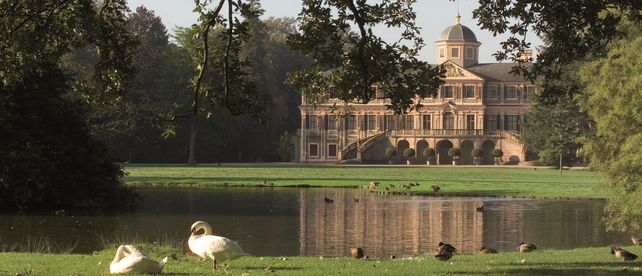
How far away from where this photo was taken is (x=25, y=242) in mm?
18188

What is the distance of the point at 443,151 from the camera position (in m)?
82.8

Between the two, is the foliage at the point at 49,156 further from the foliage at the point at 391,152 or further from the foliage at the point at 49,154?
the foliage at the point at 391,152

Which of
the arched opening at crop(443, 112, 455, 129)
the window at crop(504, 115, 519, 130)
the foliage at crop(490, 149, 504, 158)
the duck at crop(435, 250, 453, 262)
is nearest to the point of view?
the duck at crop(435, 250, 453, 262)

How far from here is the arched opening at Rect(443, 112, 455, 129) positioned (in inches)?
3322

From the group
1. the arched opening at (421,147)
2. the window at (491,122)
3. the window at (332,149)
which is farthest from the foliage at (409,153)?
the window at (332,149)

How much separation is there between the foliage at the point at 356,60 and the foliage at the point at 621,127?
37.3ft

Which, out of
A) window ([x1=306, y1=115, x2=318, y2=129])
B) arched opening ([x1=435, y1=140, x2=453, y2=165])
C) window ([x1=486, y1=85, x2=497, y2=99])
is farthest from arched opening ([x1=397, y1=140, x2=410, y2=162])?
window ([x1=486, y1=85, x2=497, y2=99])

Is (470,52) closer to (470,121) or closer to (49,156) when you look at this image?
(470,121)

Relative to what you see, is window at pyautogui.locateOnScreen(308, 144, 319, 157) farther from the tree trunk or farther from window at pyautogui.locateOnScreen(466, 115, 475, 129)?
the tree trunk

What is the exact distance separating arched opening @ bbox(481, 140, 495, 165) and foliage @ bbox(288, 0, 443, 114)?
69355 millimetres

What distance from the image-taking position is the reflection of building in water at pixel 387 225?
1853cm

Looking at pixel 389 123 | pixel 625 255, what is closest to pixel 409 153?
pixel 389 123

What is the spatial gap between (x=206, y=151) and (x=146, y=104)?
10803 mm

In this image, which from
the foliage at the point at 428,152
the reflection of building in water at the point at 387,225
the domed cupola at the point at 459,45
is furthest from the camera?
the domed cupola at the point at 459,45
